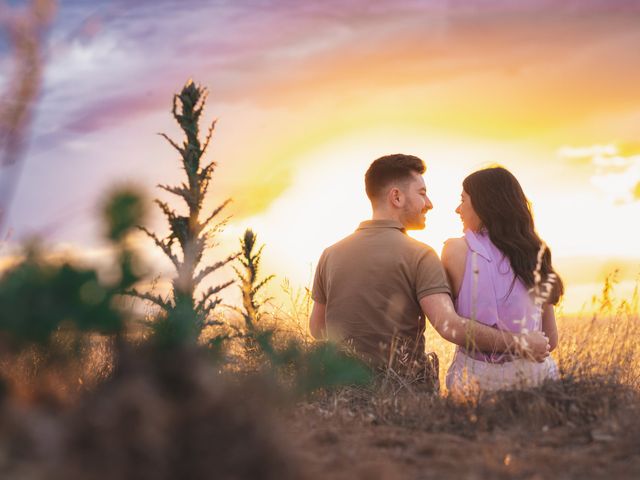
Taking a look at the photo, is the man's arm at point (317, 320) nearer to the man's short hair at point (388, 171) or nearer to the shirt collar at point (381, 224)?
the shirt collar at point (381, 224)

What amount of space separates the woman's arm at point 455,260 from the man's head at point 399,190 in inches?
26.3

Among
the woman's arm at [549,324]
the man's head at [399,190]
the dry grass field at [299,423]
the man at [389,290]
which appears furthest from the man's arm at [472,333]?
the man's head at [399,190]

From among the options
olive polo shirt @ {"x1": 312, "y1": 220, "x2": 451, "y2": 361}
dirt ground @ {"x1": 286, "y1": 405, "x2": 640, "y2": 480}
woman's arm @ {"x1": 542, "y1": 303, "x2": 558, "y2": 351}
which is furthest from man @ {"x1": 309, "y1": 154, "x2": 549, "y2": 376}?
dirt ground @ {"x1": 286, "y1": 405, "x2": 640, "y2": 480}

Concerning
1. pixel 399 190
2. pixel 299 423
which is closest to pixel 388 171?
pixel 399 190

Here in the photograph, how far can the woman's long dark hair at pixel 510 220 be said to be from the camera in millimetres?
5398

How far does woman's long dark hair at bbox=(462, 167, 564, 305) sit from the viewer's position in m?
5.40

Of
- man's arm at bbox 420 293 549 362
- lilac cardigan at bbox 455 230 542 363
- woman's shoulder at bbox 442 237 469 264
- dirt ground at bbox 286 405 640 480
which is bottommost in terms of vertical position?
dirt ground at bbox 286 405 640 480

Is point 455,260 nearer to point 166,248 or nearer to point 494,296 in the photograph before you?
point 494,296

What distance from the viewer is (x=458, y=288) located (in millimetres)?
5586

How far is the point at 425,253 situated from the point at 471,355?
35.8 inches

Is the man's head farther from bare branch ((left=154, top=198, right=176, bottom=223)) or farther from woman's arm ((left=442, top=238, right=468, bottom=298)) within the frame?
bare branch ((left=154, top=198, right=176, bottom=223))

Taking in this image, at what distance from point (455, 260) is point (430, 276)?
31 cm

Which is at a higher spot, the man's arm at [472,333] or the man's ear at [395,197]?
the man's ear at [395,197]

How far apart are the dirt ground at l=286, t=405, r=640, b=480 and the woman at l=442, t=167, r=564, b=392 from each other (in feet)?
4.98
